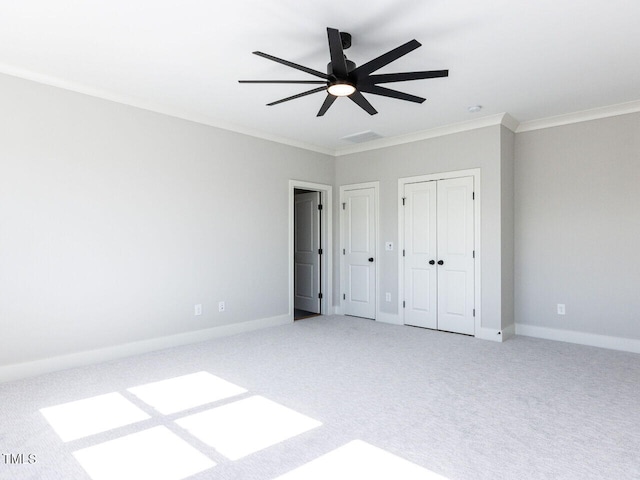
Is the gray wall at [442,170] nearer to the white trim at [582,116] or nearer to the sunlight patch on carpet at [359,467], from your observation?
the white trim at [582,116]

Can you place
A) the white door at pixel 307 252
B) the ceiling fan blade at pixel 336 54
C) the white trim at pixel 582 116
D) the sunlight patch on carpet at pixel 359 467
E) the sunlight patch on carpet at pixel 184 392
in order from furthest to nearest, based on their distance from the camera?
the white door at pixel 307 252
the white trim at pixel 582 116
the sunlight patch on carpet at pixel 184 392
the ceiling fan blade at pixel 336 54
the sunlight patch on carpet at pixel 359 467

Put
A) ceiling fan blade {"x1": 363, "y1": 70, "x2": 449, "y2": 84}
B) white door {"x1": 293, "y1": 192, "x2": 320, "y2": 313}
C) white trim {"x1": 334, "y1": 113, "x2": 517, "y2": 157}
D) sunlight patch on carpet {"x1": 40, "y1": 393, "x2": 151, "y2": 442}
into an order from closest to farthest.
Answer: sunlight patch on carpet {"x1": 40, "y1": 393, "x2": 151, "y2": 442} → ceiling fan blade {"x1": 363, "y1": 70, "x2": 449, "y2": 84} → white trim {"x1": 334, "y1": 113, "x2": 517, "y2": 157} → white door {"x1": 293, "y1": 192, "x2": 320, "y2": 313}

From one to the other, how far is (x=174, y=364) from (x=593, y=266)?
468 centimetres

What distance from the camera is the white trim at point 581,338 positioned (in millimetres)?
4281

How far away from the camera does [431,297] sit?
528 centimetres

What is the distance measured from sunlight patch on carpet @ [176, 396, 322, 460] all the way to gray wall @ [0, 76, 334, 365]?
183cm

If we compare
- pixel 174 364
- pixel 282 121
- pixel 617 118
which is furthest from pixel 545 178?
pixel 174 364

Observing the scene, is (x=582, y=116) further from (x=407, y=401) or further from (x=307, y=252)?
(x=307, y=252)

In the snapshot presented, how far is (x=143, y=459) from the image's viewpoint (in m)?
2.14

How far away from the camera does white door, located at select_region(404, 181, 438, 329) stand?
5.26 metres

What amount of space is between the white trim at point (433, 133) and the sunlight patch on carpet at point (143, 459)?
4.49 m

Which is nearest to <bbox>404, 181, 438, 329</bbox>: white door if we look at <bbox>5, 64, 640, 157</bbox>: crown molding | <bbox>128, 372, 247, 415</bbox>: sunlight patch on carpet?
<bbox>5, 64, 640, 157</bbox>: crown molding

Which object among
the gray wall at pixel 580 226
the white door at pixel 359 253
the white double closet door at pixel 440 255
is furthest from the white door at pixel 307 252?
the gray wall at pixel 580 226

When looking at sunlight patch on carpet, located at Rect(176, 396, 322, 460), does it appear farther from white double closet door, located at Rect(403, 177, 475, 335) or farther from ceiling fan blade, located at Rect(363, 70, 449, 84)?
white double closet door, located at Rect(403, 177, 475, 335)
